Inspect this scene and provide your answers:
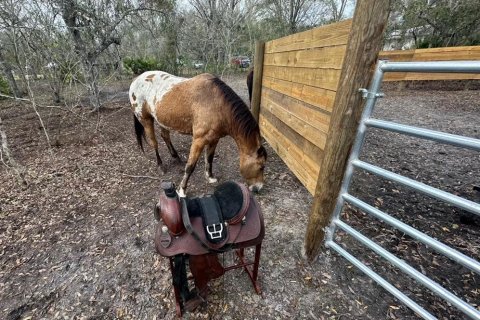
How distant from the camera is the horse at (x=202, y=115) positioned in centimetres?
254

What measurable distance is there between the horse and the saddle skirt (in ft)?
3.69

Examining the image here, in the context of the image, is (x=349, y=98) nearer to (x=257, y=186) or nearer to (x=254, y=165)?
(x=254, y=165)

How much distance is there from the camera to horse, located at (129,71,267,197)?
2.54m

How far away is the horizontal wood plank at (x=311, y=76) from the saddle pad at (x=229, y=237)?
1.39m

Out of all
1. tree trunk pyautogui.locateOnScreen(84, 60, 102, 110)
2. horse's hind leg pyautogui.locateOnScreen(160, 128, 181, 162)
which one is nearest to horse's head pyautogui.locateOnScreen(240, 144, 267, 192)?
horse's hind leg pyautogui.locateOnScreen(160, 128, 181, 162)

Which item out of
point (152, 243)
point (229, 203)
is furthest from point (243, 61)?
point (229, 203)

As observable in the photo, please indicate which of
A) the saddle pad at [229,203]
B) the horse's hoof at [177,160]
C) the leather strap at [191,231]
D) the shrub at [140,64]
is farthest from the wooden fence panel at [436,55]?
the shrub at [140,64]

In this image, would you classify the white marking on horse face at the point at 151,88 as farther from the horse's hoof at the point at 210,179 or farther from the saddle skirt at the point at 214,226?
the saddle skirt at the point at 214,226

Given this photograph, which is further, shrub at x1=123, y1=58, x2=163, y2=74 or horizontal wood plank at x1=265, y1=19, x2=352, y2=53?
shrub at x1=123, y1=58, x2=163, y2=74

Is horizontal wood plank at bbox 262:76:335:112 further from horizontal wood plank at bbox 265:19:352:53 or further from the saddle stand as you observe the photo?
the saddle stand

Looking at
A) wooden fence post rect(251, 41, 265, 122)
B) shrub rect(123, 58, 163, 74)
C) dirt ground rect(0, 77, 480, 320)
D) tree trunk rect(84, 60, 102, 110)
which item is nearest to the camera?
dirt ground rect(0, 77, 480, 320)

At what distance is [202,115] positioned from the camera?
281 cm

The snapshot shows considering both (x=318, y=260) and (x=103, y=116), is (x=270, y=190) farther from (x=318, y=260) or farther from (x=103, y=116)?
(x=103, y=116)

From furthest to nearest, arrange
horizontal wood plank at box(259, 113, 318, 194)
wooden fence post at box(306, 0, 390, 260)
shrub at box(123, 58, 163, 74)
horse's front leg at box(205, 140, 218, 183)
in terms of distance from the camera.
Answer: shrub at box(123, 58, 163, 74)
horse's front leg at box(205, 140, 218, 183)
horizontal wood plank at box(259, 113, 318, 194)
wooden fence post at box(306, 0, 390, 260)
